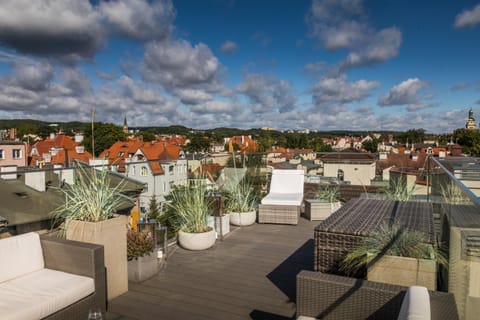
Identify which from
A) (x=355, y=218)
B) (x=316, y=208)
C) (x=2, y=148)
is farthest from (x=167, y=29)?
(x=2, y=148)

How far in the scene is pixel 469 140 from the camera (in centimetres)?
5616

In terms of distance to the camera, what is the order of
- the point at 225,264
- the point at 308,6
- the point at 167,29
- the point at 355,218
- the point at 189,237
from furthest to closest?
the point at 308,6
the point at 167,29
the point at 189,237
the point at 225,264
the point at 355,218

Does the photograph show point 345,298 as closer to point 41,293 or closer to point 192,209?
point 41,293

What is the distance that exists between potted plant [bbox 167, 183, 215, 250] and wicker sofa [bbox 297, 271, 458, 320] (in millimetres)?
2090

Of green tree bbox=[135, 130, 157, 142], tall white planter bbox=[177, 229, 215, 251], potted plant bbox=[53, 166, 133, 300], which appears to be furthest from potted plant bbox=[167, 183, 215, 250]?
green tree bbox=[135, 130, 157, 142]

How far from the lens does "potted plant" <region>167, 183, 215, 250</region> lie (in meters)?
3.99

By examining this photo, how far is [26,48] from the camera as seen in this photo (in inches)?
460

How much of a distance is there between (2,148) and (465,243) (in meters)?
42.0

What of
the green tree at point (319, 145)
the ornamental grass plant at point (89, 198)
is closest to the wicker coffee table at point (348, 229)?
the ornamental grass plant at point (89, 198)

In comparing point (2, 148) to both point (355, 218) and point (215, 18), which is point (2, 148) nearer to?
point (215, 18)

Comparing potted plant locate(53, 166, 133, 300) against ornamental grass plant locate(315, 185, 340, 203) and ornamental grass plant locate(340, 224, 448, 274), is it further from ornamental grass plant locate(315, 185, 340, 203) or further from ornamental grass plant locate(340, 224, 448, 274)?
ornamental grass plant locate(315, 185, 340, 203)

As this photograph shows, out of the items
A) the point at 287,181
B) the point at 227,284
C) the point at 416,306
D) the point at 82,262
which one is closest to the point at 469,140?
the point at 287,181

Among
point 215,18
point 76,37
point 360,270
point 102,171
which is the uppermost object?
point 215,18

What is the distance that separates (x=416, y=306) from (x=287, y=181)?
5.21 m
